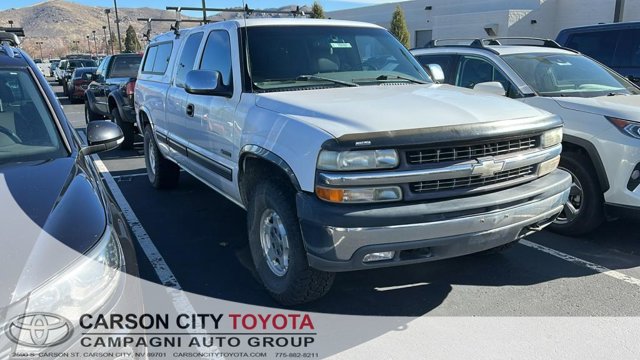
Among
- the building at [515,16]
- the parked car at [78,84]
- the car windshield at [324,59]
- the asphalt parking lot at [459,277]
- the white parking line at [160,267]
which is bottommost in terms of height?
the asphalt parking lot at [459,277]

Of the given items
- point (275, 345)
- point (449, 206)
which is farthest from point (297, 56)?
point (275, 345)

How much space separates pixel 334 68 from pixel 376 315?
203 centimetres

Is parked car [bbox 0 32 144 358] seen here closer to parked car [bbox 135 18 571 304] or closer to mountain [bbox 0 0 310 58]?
parked car [bbox 135 18 571 304]

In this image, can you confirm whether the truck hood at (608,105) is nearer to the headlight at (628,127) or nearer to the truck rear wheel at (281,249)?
the headlight at (628,127)

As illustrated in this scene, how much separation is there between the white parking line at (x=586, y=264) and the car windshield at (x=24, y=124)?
393 centimetres

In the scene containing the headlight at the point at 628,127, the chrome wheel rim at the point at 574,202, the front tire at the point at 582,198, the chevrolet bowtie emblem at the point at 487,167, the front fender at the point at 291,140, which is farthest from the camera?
the chrome wheel rim at the point at 574,202

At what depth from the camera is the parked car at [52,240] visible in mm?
1780

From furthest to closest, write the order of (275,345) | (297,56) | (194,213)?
(194,213)
(297,56)
(275,345)

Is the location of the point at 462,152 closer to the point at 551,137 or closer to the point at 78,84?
the point at 551,137

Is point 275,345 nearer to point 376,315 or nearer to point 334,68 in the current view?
point 376,315

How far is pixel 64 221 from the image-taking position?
212 cm

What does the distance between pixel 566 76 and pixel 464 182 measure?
332 cm

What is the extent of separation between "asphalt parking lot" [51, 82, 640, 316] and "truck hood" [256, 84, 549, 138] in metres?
1.32

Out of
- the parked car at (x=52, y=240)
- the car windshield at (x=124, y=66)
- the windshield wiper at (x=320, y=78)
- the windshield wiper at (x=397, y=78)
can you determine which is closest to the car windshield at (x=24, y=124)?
the parked car at (x=52, y=240)
